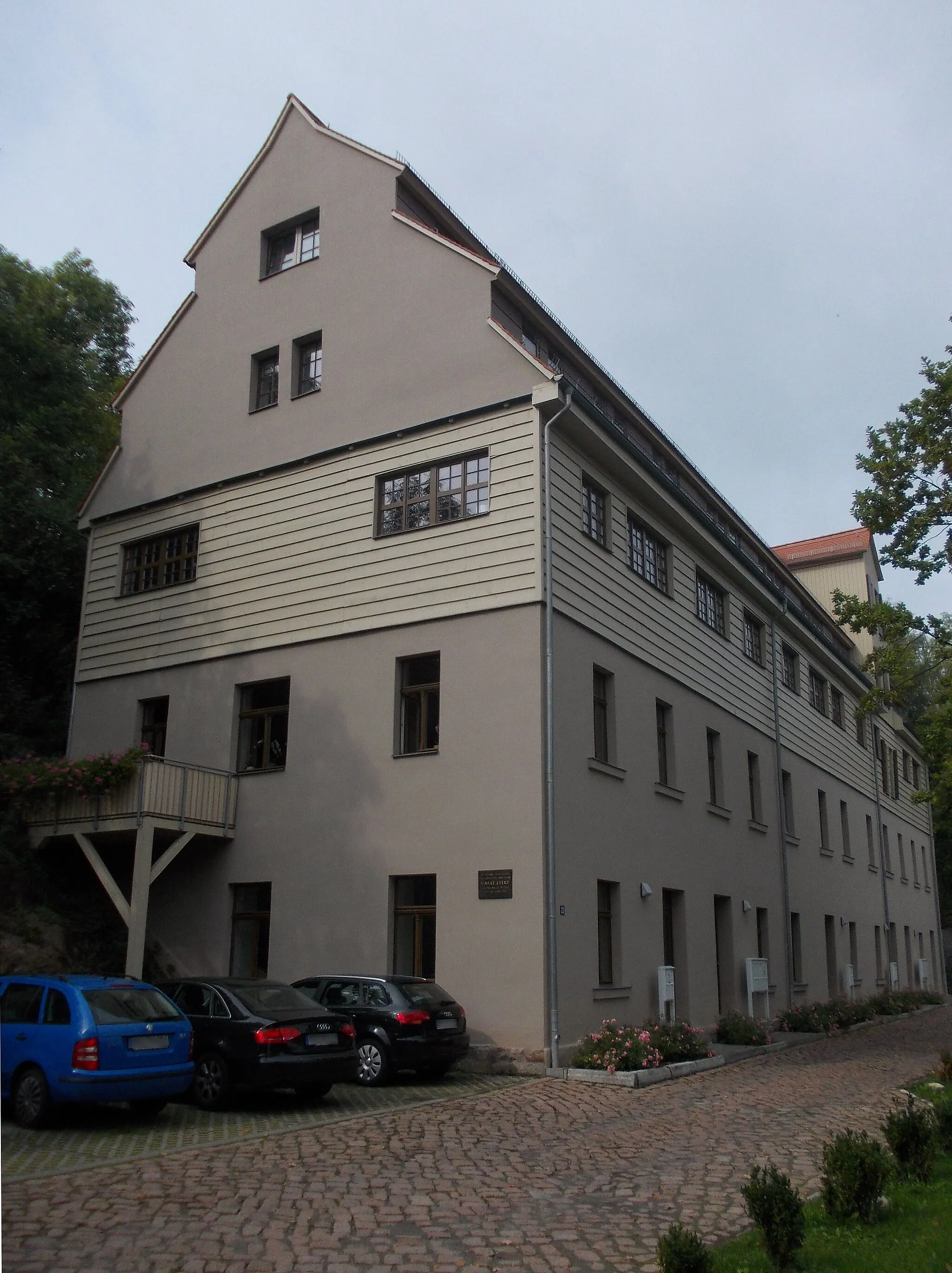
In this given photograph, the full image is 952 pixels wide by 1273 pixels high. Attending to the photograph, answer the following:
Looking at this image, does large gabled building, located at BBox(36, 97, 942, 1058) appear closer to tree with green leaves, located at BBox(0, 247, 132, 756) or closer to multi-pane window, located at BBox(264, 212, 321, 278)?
multi-pane window, located at BBox(264, 212, 321, 278)

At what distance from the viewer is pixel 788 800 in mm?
29016

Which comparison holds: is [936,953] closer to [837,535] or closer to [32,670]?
[837,535]

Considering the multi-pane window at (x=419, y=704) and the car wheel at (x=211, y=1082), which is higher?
the multi-pane window at (x=419, y=704)

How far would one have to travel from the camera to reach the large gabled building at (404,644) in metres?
17.1

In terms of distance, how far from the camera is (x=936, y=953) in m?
47.3

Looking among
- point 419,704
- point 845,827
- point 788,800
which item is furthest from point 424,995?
point 845,827

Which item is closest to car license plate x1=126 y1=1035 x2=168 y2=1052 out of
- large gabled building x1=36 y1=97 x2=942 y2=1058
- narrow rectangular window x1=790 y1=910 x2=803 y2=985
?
large gabled building x1=36 y1=97 x2=942 y2=1058

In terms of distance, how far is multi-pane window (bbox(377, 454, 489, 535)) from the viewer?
18.3 meters

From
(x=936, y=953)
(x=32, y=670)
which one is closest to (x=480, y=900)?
(x=32, y=670)

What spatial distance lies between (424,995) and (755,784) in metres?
14.1

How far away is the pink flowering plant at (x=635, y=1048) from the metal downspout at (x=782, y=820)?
957 cm

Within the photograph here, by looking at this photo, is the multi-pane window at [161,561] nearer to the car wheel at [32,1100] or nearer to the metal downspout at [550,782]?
the metal downspout at [550,782]

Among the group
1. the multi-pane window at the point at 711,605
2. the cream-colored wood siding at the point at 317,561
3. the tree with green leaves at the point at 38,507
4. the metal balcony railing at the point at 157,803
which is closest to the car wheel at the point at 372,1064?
the metal balcony railing at the point at 157,803

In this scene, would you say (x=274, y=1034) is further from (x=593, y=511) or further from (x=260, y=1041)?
(x=593, y=511)
